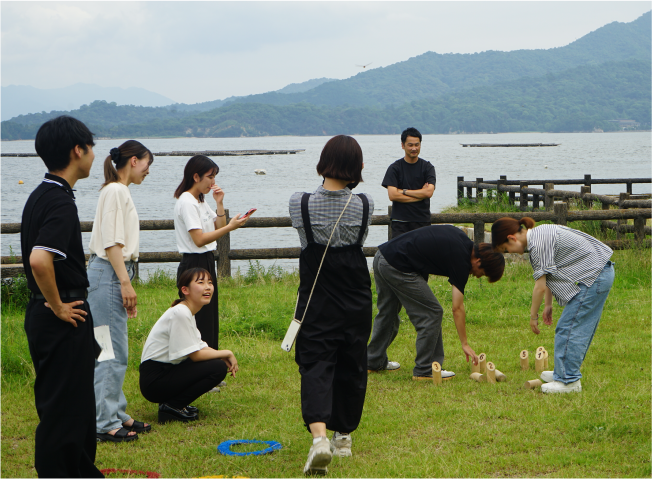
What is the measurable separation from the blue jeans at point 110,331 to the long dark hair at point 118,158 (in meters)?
0.53

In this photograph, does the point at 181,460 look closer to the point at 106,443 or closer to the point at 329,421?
the point at 106,443

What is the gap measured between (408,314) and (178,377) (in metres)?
2.01

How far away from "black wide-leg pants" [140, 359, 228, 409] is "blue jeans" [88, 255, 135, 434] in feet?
0.77

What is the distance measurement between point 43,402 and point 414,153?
4844mm

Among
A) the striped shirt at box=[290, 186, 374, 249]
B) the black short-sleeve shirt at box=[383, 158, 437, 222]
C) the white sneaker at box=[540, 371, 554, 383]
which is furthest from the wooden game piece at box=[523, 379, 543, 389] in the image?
the striped shirt at box=[290, 186, 374, 249]

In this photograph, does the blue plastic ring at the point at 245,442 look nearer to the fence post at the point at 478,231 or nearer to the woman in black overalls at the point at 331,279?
the woman in black overalls at the point at 331,279

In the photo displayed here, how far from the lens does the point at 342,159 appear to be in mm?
3879

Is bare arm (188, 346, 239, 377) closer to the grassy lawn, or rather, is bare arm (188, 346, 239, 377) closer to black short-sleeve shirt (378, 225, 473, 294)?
the grassy lawn

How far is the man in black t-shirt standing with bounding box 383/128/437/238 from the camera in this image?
7188 millimetres

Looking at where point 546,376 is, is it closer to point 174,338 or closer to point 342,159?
point 342,159

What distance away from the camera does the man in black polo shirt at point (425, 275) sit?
5148mm

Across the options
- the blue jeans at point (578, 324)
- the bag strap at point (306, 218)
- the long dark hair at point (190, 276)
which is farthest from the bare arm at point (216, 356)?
the blue jeans at point (578, 324)

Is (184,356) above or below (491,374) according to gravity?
above

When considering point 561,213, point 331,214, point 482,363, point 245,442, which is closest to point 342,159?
point 331,214
